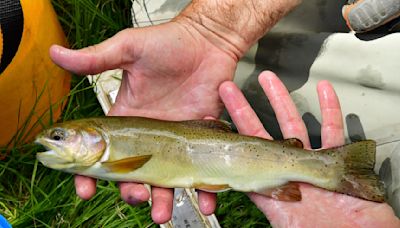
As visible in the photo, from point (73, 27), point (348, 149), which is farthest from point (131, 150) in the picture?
point (73, 27)

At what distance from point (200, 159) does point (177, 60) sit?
553 millimetres

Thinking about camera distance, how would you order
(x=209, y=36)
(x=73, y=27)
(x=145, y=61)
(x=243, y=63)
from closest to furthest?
(x=145, y=61) < (x=209, y=36) < (x=243, y=63) < (x=73, y=27)

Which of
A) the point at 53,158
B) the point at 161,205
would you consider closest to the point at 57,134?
the point at 53,158

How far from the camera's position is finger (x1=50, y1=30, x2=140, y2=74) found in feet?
8.08

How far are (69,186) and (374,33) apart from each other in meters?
1.88

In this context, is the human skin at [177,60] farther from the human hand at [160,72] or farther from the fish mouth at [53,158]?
the fish mouth at [53,158]

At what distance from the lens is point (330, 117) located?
8.66 feet

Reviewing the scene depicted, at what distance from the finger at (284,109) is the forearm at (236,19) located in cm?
→ 35

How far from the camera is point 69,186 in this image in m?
3.27

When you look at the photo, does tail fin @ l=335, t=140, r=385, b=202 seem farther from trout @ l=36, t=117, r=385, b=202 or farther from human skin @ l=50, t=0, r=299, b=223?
human skin @ l=50, t=0, r=299, b=223

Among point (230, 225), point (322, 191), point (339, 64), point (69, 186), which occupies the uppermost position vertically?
point (339, 64)

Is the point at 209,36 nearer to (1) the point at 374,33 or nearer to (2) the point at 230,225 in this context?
(1) the point at 374,33

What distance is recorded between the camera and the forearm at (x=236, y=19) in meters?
3.01

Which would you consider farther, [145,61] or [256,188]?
[145,61]
